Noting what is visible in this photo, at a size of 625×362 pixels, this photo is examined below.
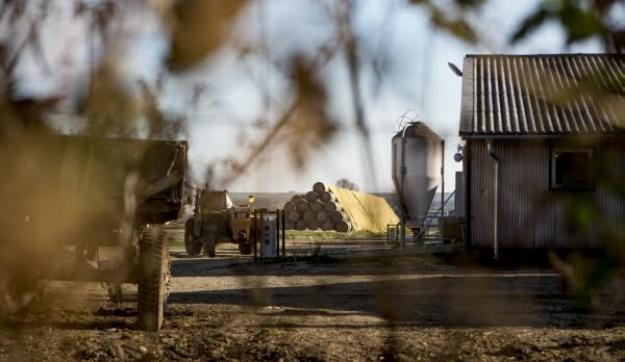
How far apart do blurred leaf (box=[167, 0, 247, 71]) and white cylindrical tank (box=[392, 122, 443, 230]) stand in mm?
338

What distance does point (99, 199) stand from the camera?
2.03 metres

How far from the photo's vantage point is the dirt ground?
1931 mm

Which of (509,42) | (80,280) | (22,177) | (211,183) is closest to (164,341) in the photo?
(80,280)

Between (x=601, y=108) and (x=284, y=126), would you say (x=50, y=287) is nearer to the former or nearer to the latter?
(x=284, y=126)

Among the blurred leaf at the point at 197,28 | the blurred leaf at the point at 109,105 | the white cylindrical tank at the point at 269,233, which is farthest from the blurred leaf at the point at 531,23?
the white cylindrical tank at the point at 269,233

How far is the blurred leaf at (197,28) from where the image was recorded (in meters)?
1.47

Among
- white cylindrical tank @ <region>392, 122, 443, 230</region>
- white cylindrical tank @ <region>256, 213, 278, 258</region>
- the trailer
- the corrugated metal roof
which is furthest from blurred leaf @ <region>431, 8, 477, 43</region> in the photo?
white cylindrical tank @ <region>256, 213, 278, 258</region>

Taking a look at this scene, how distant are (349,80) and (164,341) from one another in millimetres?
6454

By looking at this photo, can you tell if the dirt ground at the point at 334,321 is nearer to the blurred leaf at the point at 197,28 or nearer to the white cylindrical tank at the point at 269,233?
the blurred leaf at the point at 197,28

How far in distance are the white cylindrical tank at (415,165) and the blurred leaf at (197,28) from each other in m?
0.34

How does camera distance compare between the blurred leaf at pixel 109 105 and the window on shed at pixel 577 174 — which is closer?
the window on shed at pixel 577 174

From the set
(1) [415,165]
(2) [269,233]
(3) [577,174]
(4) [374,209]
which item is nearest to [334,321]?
(1) [415,165]

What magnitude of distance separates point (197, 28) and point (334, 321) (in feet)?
24.6

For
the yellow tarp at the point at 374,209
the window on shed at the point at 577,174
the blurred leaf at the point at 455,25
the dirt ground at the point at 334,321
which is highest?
the blurred leaf at the point at 455,25
